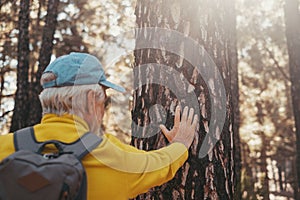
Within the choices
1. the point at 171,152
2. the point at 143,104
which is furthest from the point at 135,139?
the point at 171,152

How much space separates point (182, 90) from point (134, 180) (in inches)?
37.1

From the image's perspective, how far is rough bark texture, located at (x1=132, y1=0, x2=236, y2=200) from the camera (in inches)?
131

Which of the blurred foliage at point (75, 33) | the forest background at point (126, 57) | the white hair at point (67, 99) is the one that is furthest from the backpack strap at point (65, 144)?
the blurred foliage at point (75, 33)

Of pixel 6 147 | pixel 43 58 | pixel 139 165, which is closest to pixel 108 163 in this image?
pixel 139 165

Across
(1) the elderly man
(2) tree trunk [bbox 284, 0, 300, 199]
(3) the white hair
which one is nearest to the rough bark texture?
(1) the elderly man

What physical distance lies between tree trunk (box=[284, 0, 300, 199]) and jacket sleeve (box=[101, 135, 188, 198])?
377 inches

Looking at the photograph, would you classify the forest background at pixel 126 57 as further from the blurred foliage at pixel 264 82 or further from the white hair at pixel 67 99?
the white hair at pixel 67 99

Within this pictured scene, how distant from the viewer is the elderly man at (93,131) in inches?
97.5

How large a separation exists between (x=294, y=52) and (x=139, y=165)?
1028 cm

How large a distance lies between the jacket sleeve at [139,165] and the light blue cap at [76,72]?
31 centimetres

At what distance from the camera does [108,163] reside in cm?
248

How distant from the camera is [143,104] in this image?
3490mm

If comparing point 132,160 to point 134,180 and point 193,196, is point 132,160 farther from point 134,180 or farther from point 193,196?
point 193,196

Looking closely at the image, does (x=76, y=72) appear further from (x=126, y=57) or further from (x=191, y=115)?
(x=126, y=57)
